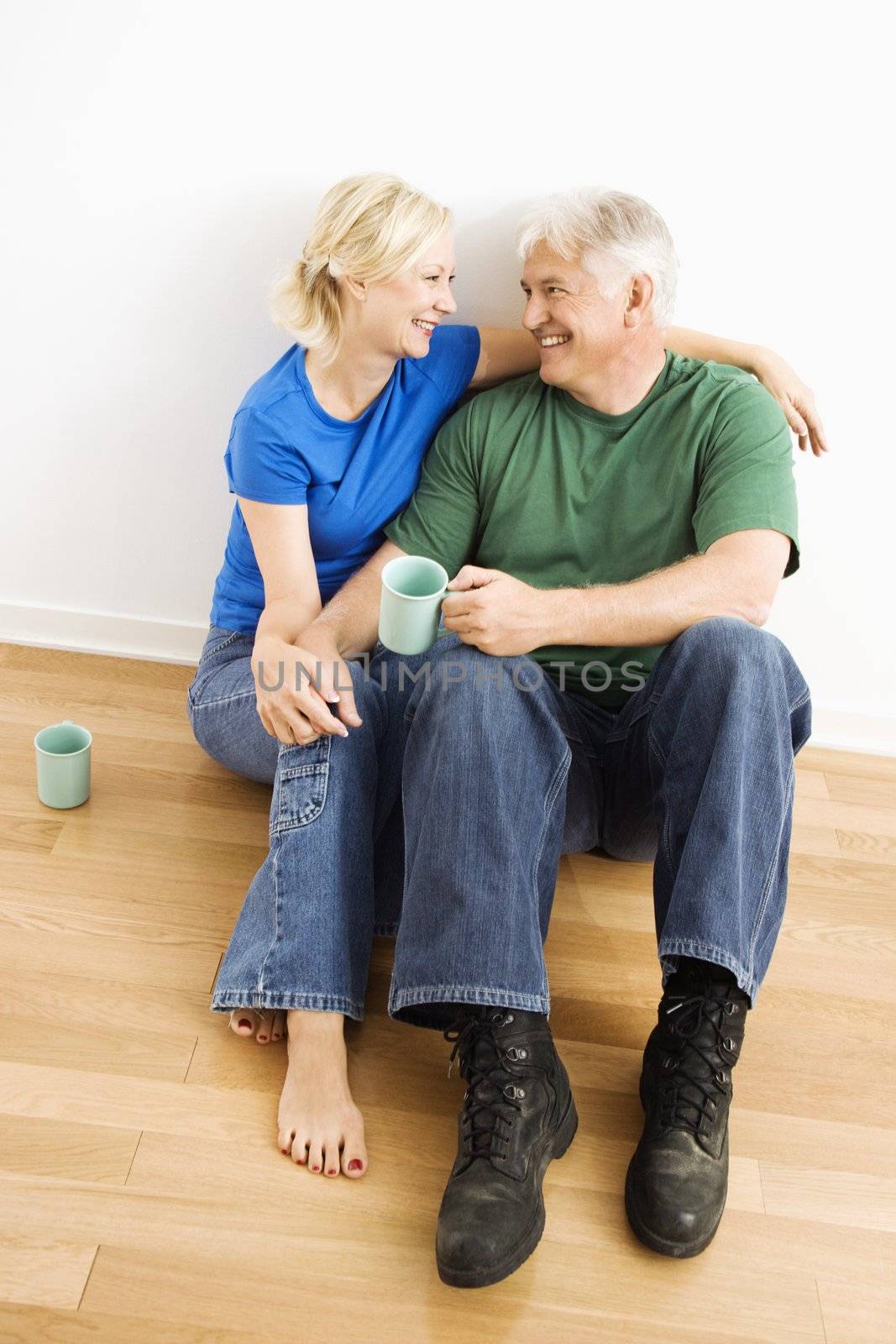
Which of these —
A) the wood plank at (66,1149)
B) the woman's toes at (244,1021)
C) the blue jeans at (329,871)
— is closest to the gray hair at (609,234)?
the blue jeans at (329,871)

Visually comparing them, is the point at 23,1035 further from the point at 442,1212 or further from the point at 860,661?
the point at 860,661

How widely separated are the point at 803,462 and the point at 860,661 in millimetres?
472

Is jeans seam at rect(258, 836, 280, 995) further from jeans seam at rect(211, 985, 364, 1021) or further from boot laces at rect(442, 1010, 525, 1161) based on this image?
boot laces at rect(442, 1010, 525, 1161)

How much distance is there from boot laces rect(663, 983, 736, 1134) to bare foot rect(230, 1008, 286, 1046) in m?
0.54

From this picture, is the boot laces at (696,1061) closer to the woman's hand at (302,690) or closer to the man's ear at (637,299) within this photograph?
the woman's hand at (302,690)

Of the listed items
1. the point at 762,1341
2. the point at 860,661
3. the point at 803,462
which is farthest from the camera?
the point at 860,661

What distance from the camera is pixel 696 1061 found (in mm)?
1495

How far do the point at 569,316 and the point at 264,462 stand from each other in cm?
52

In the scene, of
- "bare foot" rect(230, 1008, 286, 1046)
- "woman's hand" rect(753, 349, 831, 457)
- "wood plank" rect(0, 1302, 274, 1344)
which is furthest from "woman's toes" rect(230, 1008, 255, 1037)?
"woman's hand" rect(753, 349, 831, 457)

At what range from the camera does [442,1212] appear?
1374 millimetres

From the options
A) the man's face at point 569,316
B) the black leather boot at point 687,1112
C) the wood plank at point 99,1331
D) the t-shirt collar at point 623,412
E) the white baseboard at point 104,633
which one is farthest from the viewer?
the white baseboard at point 104,633

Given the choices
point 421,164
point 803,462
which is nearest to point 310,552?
point 421,164

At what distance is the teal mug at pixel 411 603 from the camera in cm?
149

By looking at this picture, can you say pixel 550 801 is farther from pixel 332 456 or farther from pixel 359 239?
pixel 359 239
